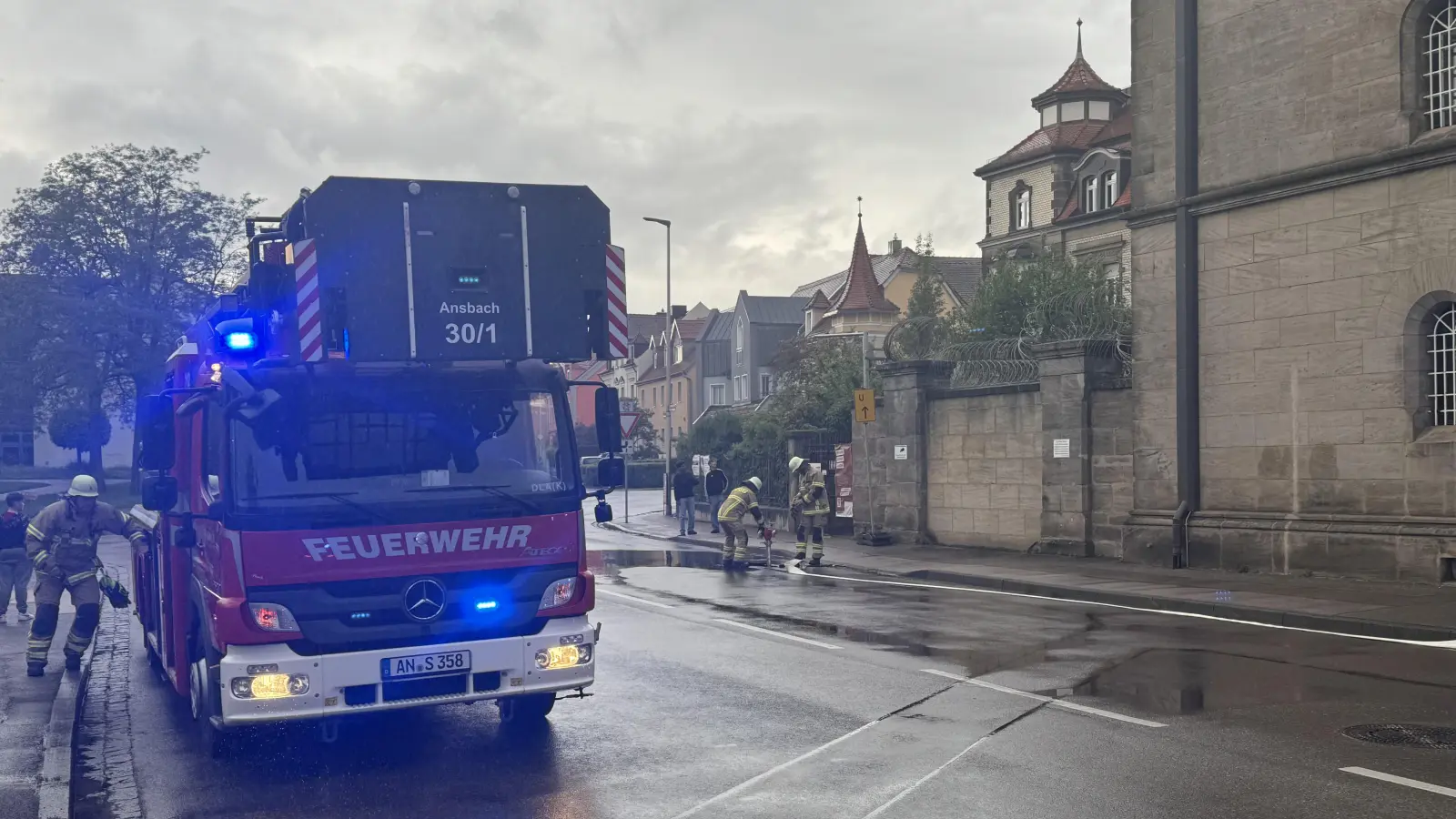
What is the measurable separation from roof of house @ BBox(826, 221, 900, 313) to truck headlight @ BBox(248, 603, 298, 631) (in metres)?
64.8

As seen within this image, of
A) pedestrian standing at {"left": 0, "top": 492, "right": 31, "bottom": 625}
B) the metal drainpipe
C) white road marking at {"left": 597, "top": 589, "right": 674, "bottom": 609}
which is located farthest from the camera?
the metal drainpipe

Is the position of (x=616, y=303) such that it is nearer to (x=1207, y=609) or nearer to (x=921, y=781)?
(x=921, y=781)

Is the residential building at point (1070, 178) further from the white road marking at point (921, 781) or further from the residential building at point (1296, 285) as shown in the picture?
the white road marking at point (921, 781)

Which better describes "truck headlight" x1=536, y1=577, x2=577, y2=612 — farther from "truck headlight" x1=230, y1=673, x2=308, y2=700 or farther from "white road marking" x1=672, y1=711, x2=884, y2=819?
"white road marking" x1=672, y1=711, x2=884, y2=819

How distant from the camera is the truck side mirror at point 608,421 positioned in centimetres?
891

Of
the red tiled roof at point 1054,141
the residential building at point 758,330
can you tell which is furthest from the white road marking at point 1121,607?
the residential building at point 758,330

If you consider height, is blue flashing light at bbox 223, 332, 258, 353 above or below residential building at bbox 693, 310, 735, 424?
below

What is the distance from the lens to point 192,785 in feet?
25.2

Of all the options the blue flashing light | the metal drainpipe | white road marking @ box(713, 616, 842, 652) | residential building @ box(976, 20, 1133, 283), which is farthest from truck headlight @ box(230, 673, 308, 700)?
residential building @ box(976, 20, 1133, 283)

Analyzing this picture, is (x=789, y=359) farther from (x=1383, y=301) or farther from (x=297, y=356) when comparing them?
(x=297, y=356)

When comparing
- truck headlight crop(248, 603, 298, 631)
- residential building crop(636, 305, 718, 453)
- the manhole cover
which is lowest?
the manhole cover

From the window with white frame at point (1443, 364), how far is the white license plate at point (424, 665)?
13.1 metres

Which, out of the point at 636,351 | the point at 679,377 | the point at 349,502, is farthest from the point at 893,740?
the point at 636,351

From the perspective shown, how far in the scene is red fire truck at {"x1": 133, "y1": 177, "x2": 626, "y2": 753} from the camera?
300 inches
